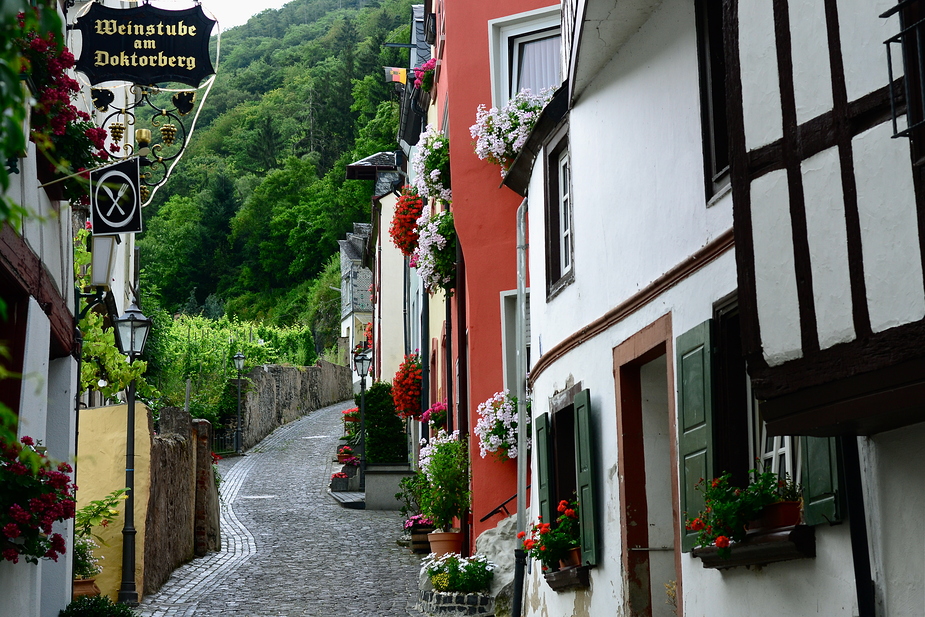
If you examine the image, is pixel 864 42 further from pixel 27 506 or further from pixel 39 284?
pixel 39 284

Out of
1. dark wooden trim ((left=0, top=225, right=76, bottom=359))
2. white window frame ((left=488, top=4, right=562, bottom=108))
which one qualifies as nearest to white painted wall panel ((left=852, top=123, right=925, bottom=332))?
dark wooden trim ((left=0, top=225, right=76, bottom=359))

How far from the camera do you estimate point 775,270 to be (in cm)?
487

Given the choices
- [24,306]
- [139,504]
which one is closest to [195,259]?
[139,504]

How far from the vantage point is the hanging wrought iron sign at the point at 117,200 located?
29.2 feet

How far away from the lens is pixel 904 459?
14.9 feet

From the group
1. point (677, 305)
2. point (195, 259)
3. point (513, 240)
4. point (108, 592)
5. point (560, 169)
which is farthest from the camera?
point (195, 259)

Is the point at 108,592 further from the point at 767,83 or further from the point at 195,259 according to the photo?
the point at 195,259

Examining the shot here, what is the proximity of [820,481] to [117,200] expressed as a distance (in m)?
6.08

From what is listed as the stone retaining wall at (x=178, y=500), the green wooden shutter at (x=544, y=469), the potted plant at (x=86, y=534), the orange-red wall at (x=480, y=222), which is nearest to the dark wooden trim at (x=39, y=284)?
the potted plant at (x=86, y=534)

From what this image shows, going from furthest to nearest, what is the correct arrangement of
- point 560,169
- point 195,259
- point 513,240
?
point 195,259 → point 513,240 → point 560,169

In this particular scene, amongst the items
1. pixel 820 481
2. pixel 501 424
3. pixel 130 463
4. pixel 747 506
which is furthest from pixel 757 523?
pixel 130 463

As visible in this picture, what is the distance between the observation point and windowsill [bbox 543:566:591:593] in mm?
8828

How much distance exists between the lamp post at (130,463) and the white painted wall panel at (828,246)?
9597 millimetres

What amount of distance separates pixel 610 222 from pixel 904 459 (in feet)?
13.2
